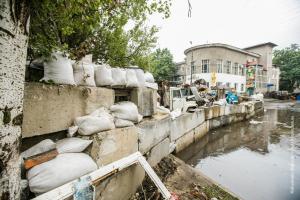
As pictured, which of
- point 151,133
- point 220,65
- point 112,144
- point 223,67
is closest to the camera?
point 112,144

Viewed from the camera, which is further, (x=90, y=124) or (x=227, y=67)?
(x=227, y=67)

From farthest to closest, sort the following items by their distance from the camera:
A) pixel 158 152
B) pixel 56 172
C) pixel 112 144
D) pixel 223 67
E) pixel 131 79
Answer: pixel 223 67, pixel 158 152, pixel 131 79, pixel 112 144, pixel 56 172

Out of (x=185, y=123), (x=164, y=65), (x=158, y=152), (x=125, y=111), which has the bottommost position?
(x=158, y=152)

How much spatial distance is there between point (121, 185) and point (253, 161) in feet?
15.5

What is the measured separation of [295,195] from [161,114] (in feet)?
10.8

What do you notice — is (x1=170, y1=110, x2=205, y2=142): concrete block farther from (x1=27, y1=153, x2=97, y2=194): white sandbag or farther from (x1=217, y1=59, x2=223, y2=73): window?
(x1=217, y1=59, x2=223, y2=73): window

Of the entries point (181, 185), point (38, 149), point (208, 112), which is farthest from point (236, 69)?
point (38, 149)

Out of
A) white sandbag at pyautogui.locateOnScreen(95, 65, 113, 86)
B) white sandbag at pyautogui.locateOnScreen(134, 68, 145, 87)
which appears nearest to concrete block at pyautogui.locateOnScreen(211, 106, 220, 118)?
white sandbag at pyautogui.locateOnScreen(134, 68, 145, 87)

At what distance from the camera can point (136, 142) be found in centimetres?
309

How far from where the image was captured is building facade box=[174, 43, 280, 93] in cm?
2452

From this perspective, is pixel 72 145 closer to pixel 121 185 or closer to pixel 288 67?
pixel 121 185

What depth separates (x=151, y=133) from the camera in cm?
371

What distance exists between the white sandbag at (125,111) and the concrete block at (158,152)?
40.3 inches

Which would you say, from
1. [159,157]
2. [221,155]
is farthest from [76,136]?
[221,155]
